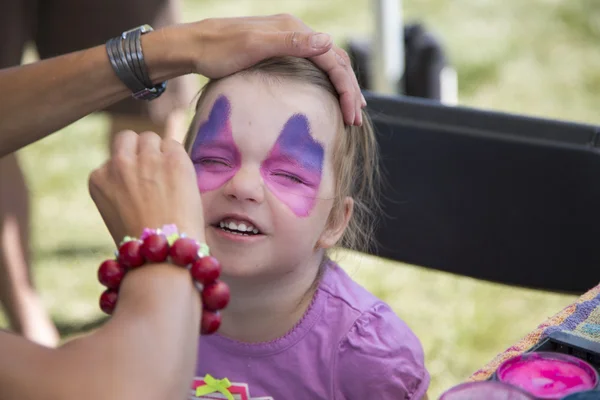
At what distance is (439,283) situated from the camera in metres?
3.84

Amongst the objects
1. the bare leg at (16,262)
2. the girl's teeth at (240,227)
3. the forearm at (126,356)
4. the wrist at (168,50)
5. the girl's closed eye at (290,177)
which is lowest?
the bare leg at (16,262)

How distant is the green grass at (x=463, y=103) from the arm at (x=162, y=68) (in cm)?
175

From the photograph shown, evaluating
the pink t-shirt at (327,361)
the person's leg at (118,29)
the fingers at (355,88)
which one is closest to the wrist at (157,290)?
the pink t-shirt at (327,361)

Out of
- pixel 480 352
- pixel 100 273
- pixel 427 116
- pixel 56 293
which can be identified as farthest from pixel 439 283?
pixel 100 273

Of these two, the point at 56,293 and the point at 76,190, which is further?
the point at 76,190

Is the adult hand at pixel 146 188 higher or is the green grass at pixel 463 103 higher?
the adult hand at pixel 146 188

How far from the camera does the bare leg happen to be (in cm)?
325

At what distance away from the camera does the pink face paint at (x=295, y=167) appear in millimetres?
1738

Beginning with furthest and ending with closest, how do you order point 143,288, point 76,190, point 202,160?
point 76,190 < point 202,160 < point 143,288

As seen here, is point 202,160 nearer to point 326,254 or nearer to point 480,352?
point 326,254

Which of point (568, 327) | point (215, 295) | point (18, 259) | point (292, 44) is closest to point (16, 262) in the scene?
point (18, 259)

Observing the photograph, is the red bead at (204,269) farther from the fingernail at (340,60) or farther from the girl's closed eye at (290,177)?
the fingernail at (340,60)

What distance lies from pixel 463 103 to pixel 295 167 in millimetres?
3423

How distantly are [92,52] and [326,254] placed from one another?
62 centimetres
